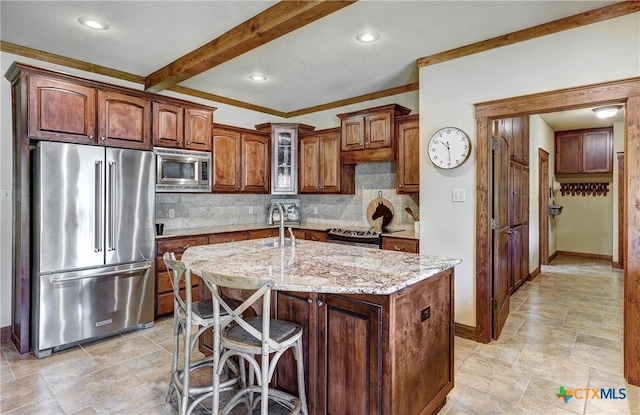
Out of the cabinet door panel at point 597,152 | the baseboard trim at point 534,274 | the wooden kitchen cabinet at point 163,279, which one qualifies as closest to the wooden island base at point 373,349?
the wooden kitchen cabinet at point 163,279

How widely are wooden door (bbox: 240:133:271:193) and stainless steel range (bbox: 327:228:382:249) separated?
129 centimetres

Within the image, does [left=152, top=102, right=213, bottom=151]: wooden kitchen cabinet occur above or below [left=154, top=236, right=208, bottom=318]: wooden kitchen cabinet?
above

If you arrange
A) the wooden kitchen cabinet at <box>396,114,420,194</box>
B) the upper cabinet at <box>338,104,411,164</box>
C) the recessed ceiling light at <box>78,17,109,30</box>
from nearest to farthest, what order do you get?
the recessed ceiling light at <box>78,17,109,30</box> < the wooden kitchen cabinet at <box>396,114,420,194</box> < the upper cabinet at <box>338,104,411,164</box>

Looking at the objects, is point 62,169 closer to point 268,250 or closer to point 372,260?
point 268,250

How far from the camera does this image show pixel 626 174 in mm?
2533

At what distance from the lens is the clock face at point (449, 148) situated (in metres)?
3.28

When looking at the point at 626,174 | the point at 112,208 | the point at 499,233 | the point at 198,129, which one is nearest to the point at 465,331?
the point at 499,233

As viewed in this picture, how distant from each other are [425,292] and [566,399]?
1.34 meters

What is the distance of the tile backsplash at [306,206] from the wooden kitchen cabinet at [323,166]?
26cm

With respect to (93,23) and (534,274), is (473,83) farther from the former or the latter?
(534,274)

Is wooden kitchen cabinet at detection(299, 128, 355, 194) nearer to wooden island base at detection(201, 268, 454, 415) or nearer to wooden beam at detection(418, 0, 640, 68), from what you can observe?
wooden beam at detection(418, 0, 640, 68)

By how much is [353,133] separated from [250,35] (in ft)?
7.14

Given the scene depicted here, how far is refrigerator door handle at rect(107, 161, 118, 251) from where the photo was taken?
3270 mm

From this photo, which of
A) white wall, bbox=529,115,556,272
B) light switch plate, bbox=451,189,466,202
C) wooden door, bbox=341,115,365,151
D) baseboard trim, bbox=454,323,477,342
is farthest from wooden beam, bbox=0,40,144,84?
white wall, bbox=529,115,556,272
